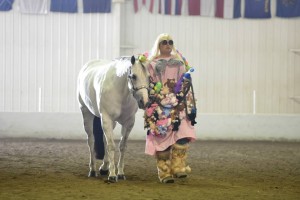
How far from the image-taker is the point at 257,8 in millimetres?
16859

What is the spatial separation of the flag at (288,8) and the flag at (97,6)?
4766mm

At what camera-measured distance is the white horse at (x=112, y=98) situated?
21.9ft

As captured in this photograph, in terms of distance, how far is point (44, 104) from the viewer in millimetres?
16875

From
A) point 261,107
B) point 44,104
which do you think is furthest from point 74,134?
point 261,107

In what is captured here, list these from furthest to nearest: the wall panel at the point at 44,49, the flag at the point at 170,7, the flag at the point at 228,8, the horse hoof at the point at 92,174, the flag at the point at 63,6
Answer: the flag at the point at 228,8, the flag at the point at 170,7, the wall panel at the point at 44,49, the flag at the point at 63,6, the horse hoof at the point at 92,174

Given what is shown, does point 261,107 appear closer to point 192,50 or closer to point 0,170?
point 192,50

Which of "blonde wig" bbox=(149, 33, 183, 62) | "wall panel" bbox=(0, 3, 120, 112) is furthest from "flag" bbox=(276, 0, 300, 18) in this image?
"blonde wig" bbox=(149, 33, 183, 62)

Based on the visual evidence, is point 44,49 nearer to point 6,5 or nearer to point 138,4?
point 6,5

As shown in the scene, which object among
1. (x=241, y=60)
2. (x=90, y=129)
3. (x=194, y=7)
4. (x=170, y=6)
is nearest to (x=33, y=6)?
(x=170, y=6)

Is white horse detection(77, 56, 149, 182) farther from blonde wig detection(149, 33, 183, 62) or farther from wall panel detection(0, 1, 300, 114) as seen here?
wall panel detection(0, 1, 300, 114)

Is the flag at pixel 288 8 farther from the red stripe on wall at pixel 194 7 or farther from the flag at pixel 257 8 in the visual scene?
the red stripe on wall at pixel 194 7

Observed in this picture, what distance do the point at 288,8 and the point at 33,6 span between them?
7103mm

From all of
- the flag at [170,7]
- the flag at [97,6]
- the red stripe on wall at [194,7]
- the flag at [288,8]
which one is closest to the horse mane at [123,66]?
the flag at [97,6]

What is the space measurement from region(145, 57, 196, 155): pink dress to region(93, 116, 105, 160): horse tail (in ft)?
4.05
